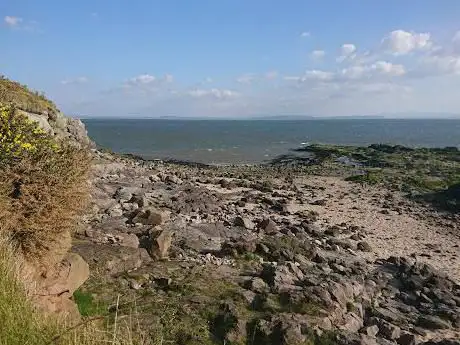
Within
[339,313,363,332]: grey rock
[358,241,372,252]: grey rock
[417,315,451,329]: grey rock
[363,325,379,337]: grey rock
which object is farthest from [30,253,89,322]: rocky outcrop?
[358,241,372,252]: grey rock

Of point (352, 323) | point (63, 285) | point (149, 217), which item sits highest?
point (63, 285)

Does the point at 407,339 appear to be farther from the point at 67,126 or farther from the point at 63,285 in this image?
the point at 67,126

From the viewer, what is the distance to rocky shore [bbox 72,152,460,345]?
10656 millimetres

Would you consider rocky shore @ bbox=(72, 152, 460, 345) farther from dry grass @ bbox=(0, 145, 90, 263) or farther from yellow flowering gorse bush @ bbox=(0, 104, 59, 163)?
yellow flowering gorse bush @ bbox=(0, 104, 59, 163)

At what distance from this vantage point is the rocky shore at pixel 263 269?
10.7m

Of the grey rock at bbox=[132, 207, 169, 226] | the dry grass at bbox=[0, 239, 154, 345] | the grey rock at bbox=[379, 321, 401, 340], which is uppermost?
the dry grass at bbox=[0, 239, 154, 345]

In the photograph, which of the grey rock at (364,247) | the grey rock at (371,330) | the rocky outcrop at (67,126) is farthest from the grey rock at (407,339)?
the rocky outcrop at (67,126)

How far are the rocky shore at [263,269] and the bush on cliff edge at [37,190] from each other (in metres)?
1.91

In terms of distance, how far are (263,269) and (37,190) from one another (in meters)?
7.91


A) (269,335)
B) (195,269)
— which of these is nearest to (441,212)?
A: (195,269)

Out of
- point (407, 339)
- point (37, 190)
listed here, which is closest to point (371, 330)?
point (407, 339)

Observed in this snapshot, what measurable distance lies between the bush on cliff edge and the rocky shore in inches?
75.1

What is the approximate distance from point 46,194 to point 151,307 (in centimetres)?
395

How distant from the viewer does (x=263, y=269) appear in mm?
14273
